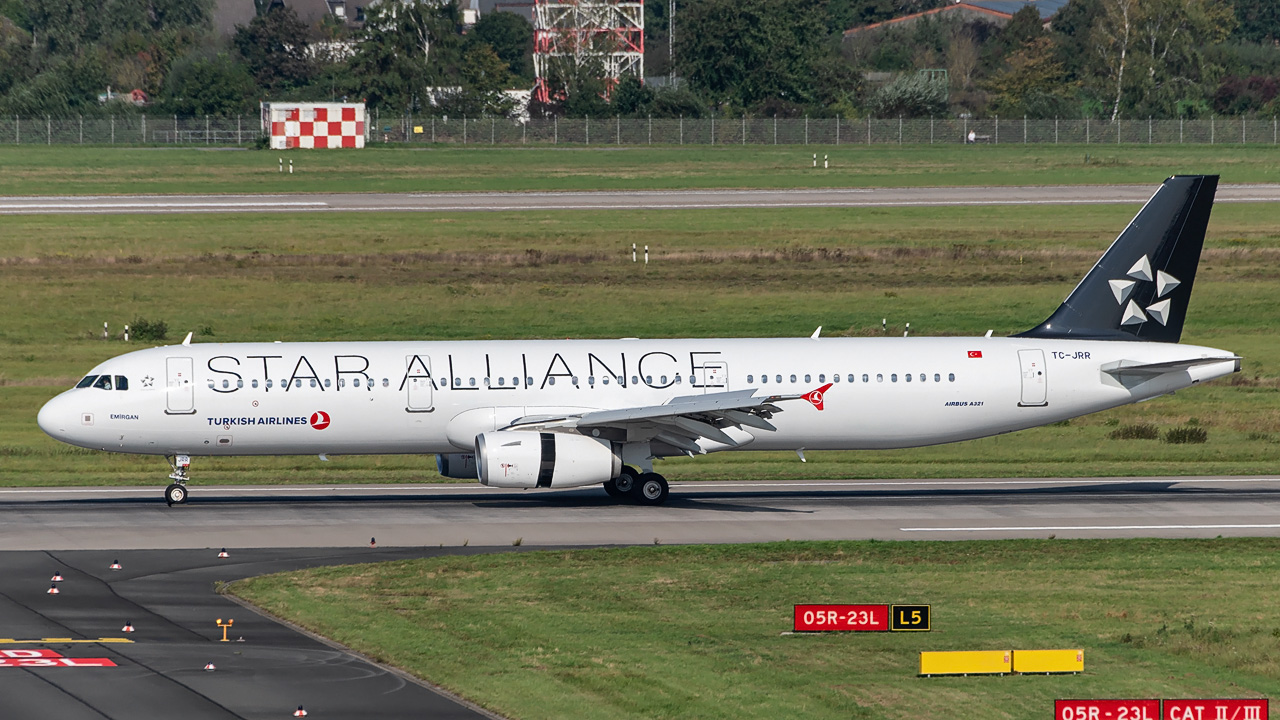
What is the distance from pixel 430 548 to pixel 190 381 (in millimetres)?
8509

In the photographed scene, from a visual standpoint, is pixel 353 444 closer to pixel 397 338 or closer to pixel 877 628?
pixel 877 628

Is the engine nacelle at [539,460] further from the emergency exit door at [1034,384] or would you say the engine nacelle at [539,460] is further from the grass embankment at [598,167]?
the grass embankment at [598,167]

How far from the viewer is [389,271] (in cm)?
6806

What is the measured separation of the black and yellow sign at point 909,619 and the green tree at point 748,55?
358ft

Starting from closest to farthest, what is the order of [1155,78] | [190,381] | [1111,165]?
[190,381], [1111,165], [1155,78]

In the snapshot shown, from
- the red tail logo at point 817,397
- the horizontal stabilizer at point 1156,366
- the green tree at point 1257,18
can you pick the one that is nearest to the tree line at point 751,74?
the green tree at point 1257,18

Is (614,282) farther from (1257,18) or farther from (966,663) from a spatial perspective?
(1257,18)

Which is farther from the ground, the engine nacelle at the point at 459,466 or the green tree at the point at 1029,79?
the green tree at the point at 1029,79

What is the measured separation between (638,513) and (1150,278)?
1418 cm

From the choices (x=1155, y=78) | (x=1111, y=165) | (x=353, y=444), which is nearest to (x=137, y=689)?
(x=353, y=444)

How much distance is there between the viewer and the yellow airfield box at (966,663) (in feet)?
68.9

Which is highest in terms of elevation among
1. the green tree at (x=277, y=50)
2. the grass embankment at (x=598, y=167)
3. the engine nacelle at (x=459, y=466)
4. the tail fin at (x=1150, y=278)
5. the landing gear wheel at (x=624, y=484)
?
the green tree at (x=277, y=50)

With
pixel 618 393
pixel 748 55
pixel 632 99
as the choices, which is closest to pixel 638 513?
pixel 618 393

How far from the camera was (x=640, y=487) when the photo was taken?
36.3 m
